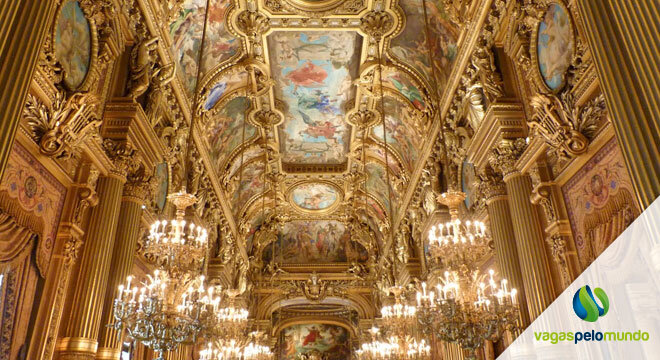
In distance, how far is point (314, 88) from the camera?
14.7 metres

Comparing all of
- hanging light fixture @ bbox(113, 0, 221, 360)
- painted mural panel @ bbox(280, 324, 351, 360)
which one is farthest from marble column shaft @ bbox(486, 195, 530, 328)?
painted mural panel @ bbox(280, 324, 351, 360)

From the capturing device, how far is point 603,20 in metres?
4.34

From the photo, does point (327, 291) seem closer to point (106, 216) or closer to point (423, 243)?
point (423, 243)

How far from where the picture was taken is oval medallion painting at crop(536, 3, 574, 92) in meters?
6.68

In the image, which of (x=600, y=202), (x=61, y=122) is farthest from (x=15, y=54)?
(x=600, y=202)

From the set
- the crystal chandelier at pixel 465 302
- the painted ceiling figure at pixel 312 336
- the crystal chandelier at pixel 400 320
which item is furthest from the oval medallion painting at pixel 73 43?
the painted ceiling figure at pixel 312 336

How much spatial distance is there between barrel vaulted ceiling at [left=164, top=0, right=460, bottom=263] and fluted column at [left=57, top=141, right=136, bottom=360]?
A: 5.92 feet

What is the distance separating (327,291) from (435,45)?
1583 cm

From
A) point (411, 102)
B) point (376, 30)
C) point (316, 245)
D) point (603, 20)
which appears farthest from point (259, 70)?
point (316, 245)

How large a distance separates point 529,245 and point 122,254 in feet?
21.5

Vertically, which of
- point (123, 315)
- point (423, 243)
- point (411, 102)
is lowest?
point (123, 315)

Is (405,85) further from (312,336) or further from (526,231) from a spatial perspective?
(312,336)

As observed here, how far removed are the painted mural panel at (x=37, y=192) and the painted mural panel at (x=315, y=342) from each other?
2497 centimetres

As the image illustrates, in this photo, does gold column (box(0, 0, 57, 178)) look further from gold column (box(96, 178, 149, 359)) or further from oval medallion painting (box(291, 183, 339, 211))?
oval medallion painting (box(291, 183, 339, 211))
